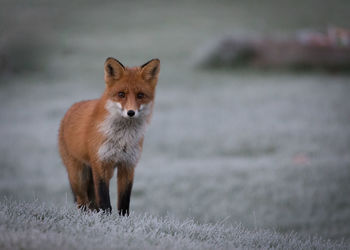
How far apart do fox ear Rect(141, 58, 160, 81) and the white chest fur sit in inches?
12.9

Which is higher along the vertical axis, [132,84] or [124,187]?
[132,84]

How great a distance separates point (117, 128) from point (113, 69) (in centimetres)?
65

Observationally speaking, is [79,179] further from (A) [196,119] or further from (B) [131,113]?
(A) [196,119]

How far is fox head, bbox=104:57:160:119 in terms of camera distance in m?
4.58

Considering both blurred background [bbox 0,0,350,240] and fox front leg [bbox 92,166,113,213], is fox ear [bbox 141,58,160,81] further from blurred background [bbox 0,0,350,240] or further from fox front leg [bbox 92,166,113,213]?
blurred background [bbox 0,0,350,240]

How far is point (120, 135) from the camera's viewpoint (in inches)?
189

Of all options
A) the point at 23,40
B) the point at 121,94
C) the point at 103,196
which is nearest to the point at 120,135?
the point at 121,94

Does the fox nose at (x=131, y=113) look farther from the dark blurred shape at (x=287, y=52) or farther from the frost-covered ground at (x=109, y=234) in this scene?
the dark blurred shape at (x=287, y=52)

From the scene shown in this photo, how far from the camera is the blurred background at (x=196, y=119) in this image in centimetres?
947

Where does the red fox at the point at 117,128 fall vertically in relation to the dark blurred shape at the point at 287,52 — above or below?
below

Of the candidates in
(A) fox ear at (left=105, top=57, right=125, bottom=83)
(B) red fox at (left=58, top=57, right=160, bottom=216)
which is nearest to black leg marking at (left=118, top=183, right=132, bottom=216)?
(B) red fox at (left=58, top=57, right=160, bottom=216)

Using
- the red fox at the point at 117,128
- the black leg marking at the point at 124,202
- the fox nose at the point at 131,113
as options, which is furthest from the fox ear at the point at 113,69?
the black leg marking at the point at 124,202

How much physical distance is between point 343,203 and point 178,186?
11.8 feet

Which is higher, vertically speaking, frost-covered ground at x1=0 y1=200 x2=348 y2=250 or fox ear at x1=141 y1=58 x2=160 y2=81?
fox ear at x1=141 y1=58 x2=160 y2=81
